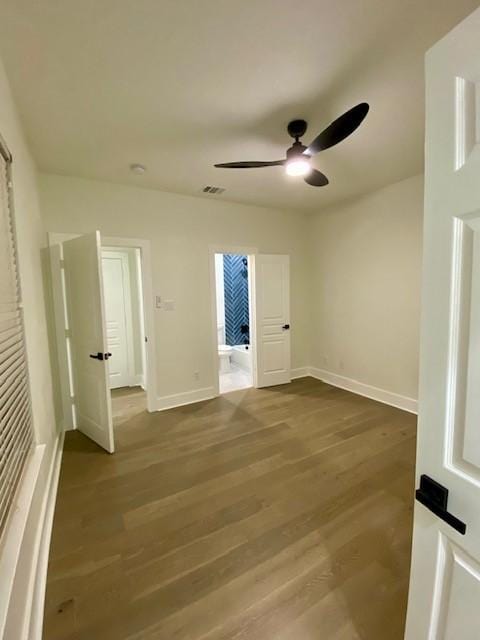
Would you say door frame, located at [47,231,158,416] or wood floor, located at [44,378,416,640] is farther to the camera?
door frame, located at [47,231,158,416]

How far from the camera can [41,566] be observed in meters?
1.50

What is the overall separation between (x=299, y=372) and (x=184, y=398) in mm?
2089

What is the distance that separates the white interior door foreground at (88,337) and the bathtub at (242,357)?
309 centimetres

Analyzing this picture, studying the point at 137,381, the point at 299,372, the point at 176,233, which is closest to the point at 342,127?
the point at 176,233

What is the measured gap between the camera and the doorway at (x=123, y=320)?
4.49m

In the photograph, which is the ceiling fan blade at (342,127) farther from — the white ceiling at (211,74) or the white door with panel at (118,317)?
the white door with panel at (118,317)

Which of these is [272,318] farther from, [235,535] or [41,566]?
[41,566]

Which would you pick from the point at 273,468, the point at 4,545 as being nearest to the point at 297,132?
the point at 273,468

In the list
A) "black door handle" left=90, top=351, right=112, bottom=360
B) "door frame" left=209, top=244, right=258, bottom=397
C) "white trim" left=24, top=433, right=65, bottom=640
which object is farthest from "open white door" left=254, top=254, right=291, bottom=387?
"white trim" left=24, top=433, right=65, bottom=640

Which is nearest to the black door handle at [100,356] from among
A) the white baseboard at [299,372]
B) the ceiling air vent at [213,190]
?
the ceiling air vent at [213,190]

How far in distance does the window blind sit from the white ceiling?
0.64 m

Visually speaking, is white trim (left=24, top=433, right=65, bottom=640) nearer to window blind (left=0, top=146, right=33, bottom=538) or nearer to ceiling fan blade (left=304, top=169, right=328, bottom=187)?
window blind (left=0, top=146, right=33, bottom=538)

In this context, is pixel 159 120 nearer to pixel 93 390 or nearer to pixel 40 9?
pixel 40 9

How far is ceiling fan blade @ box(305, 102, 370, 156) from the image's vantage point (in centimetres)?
152
